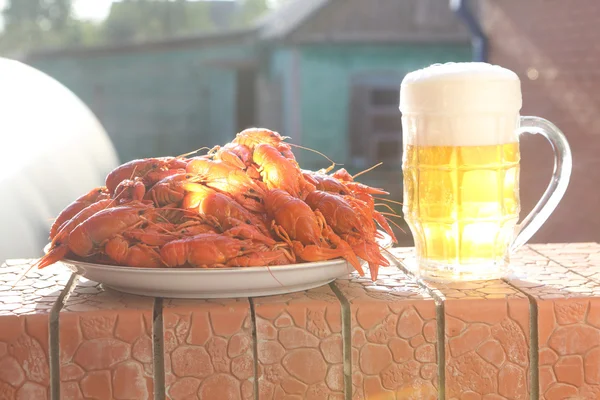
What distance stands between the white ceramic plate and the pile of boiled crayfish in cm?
2

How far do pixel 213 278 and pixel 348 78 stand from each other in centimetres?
1035

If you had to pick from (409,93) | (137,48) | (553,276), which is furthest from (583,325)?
(137,48)

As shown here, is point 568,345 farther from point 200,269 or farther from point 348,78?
point 348,78

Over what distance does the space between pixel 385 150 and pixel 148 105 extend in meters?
4.91

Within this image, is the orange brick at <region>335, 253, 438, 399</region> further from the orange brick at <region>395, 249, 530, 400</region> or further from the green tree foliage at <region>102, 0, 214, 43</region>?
the green tree foliage at <region>102, 0, 214, 43</region>

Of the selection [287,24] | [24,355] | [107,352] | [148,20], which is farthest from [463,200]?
[148,20]

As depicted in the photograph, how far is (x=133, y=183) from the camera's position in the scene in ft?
5.06

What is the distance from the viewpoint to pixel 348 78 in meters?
11.5

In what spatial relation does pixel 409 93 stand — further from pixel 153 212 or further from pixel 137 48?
pixel 137 48

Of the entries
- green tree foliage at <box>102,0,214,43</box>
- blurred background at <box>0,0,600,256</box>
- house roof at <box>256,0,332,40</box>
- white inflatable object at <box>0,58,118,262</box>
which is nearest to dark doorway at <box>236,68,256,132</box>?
blurred background at <box>0,0,600,256</box>

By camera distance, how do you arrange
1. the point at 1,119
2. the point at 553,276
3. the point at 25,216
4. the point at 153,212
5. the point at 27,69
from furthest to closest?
the point at 27,69 < the point at 1,119 < the point at 25,216 < the point at 553,276 < the point at 153,212

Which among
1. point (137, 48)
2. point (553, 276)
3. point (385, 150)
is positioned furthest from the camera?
point (137, 48)

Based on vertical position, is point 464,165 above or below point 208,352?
above

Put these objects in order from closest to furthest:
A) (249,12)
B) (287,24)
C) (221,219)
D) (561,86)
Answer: (221,219) < (561,86) < (287,24) < (249,12)
